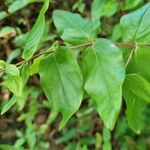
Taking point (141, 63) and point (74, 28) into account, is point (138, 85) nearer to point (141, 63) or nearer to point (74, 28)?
point (141, 63)

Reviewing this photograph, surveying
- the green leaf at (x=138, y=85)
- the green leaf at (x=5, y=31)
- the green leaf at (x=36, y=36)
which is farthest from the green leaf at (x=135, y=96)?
the green leaf at (x=5, y=31)

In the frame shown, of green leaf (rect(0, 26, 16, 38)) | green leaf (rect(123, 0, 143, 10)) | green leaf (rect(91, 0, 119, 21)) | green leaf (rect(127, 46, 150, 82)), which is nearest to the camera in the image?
green leaf (rect(127, 46, 150, 82))

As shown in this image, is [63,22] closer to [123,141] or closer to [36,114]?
[123,141]

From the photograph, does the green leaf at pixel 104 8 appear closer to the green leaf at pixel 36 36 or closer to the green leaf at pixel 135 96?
the green leaf at pixel 135 96

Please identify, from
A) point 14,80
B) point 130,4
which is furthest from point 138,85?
point 130,4

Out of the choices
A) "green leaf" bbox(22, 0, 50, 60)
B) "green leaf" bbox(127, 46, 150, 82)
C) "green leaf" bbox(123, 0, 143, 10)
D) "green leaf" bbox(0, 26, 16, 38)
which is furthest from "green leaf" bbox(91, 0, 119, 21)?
"green leaf" bbox(22, 0, 50, 60)

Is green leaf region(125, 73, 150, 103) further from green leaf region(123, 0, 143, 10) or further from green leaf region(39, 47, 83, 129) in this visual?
green leaf region(123, 0, 143, 10)

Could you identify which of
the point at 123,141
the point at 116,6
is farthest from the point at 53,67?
the point at 123,141
